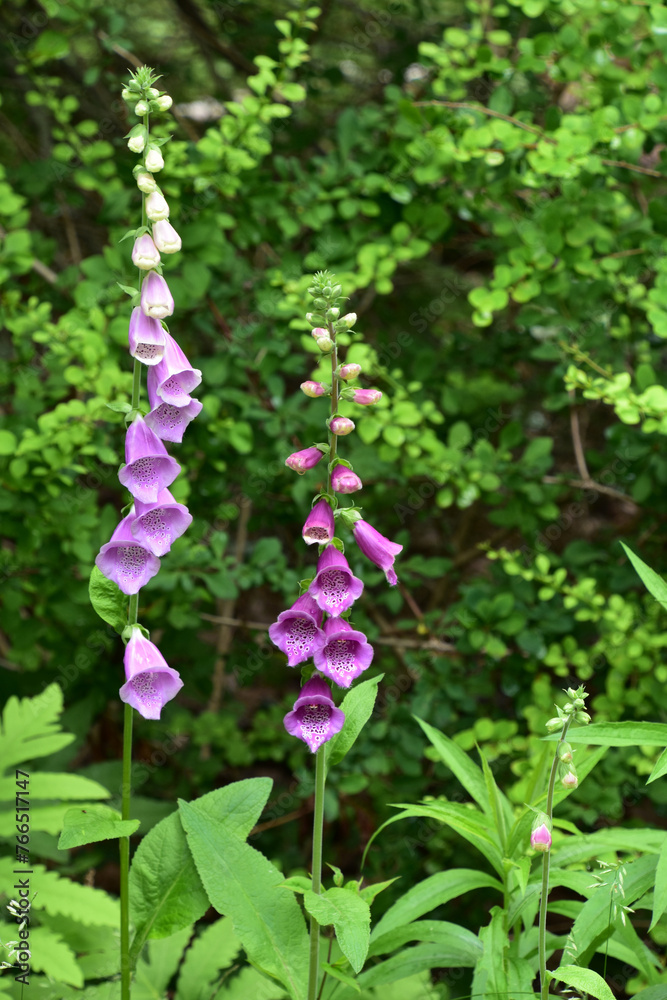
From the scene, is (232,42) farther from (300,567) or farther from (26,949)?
(26,949)

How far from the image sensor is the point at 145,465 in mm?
1945

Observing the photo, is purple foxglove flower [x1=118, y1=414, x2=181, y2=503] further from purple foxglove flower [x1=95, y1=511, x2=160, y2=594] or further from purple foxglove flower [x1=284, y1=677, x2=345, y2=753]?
purple foxglove flower [x1=284, y1=677, x2=345, y2=753]

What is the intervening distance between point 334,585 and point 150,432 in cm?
55

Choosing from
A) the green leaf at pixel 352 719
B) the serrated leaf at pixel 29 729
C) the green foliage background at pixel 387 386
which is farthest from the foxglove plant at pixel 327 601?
the serrated leaf at pixel 29 729

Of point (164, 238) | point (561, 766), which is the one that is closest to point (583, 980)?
point (561, 766)

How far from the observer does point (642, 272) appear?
3.59m

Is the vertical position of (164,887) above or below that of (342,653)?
below

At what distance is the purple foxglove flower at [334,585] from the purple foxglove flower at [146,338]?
58 centimetres

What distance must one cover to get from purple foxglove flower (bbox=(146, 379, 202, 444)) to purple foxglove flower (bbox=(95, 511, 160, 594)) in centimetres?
20

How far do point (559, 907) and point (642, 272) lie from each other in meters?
2.46

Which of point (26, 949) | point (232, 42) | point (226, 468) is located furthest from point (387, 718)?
point (232, 42)

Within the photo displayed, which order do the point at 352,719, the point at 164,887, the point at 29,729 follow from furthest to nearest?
→ the point at 29,729, the point at 164,887, the point at 352,719

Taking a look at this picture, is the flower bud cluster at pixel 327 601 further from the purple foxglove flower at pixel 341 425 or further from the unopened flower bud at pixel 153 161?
the unopened flower bud at pixel 153 161

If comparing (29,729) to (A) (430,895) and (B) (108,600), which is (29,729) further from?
(A) (430,895)
